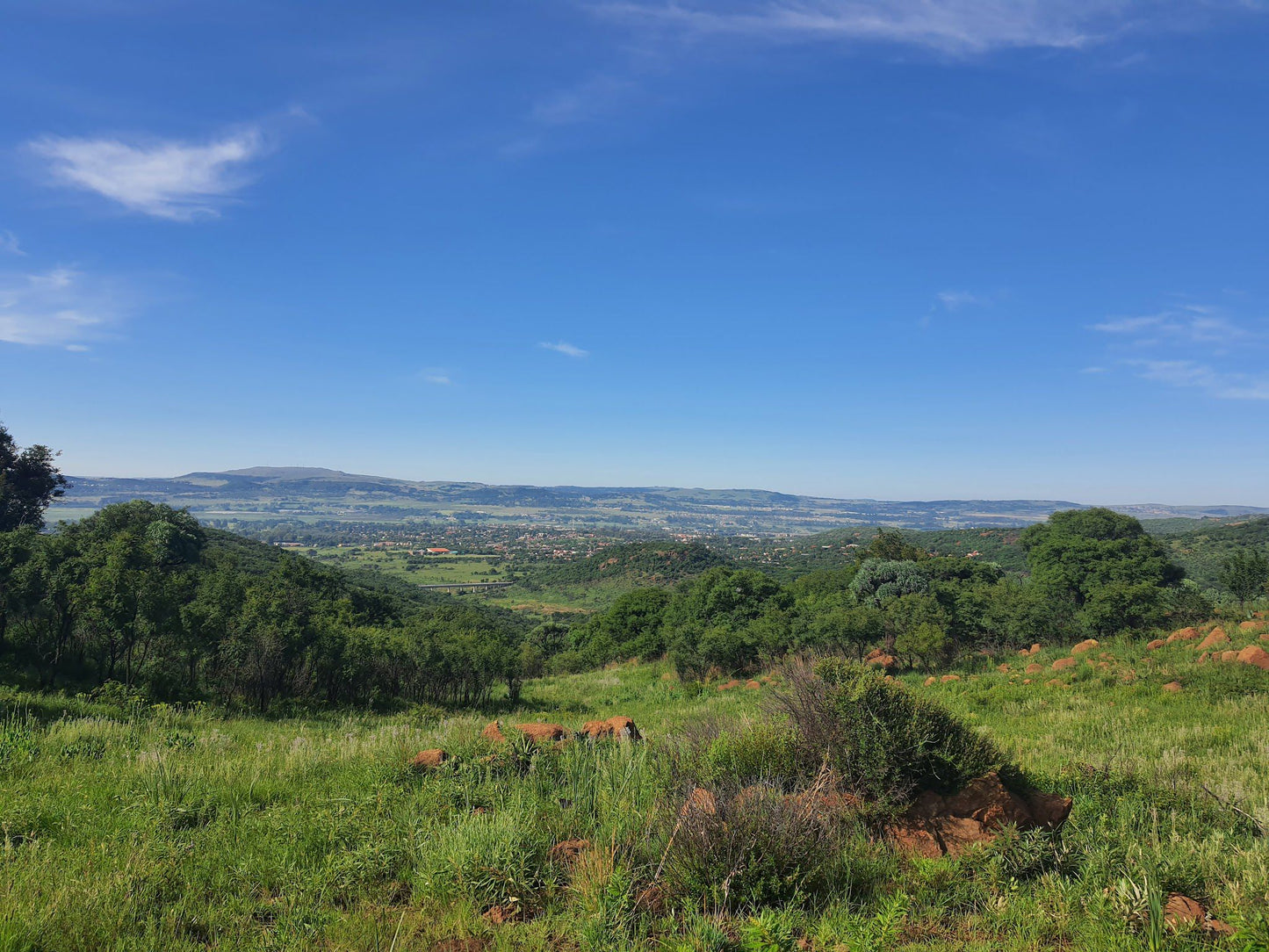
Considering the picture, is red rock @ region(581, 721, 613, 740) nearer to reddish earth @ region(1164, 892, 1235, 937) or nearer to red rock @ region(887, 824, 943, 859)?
red rock @ region(887, 824, 943, 859)

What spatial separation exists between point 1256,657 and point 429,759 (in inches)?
806

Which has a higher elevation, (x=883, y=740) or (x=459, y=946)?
(x=883, y=740)

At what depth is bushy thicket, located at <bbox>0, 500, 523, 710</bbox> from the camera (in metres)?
18.6

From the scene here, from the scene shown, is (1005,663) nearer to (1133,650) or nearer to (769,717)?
(1133,650)

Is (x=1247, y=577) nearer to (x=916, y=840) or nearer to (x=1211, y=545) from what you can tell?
(x=916, y=840)

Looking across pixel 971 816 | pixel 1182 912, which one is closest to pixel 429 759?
pixel 971 816

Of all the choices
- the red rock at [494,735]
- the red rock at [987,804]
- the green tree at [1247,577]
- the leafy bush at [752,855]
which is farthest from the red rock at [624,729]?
the green tree at [1247,577]

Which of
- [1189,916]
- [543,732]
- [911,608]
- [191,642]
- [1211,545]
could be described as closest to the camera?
[1189,916]

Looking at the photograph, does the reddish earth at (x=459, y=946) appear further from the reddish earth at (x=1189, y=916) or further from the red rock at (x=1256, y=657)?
the red rock at (x=1256, y=657)

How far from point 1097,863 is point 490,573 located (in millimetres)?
182529

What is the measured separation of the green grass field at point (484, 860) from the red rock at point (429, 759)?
0.21 m

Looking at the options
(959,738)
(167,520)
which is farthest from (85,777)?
(167,520)

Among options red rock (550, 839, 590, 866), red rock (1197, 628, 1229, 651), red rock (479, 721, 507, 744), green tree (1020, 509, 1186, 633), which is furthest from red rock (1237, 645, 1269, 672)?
red rock (550, 839, 590, 866)

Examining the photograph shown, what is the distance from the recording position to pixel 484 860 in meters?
4.54
